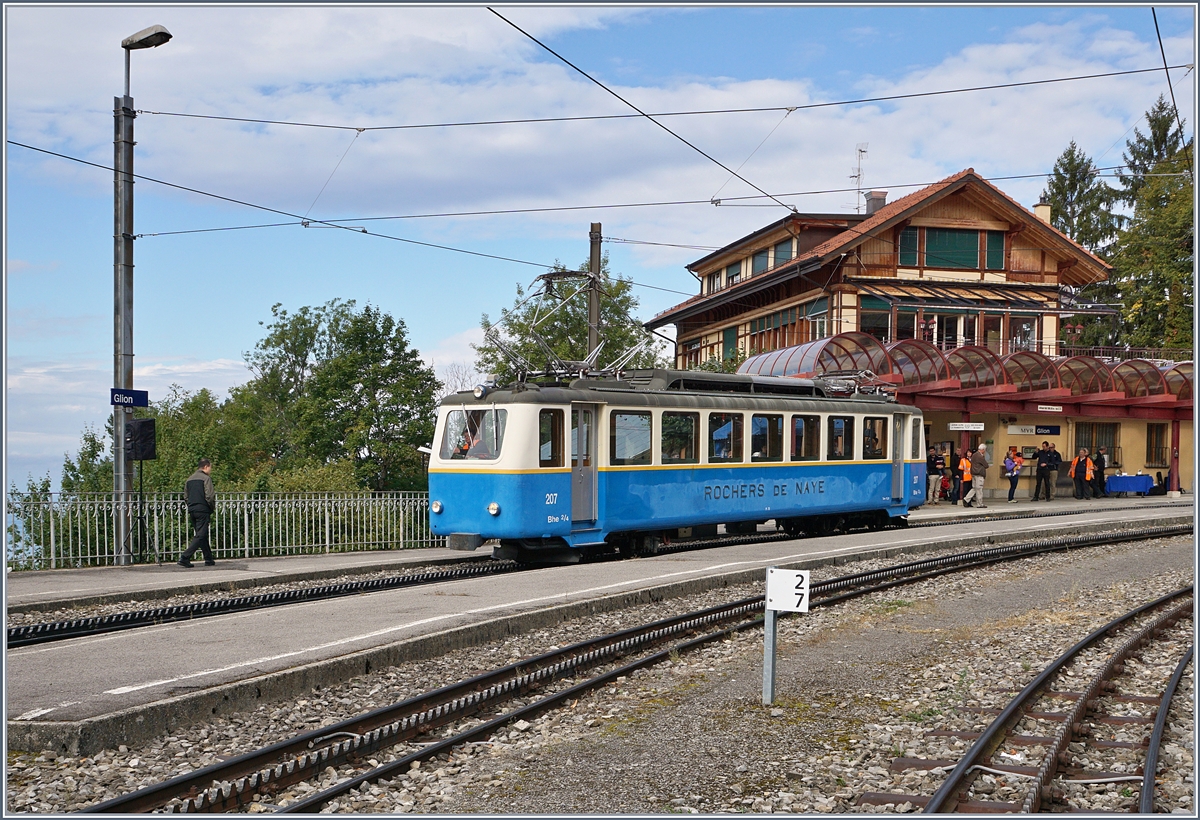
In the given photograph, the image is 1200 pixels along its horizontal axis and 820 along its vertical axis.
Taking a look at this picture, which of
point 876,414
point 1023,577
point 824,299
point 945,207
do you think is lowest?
point 1023,577

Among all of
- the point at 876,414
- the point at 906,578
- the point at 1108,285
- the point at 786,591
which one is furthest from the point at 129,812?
the point at 1108,285

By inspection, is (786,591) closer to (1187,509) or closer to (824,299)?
(1187,509)

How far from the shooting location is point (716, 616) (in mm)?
12844

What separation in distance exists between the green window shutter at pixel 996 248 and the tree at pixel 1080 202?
22930 mm

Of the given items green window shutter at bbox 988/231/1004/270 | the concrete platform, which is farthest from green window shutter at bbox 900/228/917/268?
the concrete platform

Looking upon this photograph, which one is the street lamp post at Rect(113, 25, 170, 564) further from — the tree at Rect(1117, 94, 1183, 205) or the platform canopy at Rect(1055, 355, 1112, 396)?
the tree at Rect(1117, 94, 1183, 205)

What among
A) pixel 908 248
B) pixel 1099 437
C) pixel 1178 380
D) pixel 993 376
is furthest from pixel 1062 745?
pixel 908 248

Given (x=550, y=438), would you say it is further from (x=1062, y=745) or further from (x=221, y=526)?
(x=1062, y=745)

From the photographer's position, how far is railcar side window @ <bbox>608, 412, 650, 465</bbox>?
17.2 metres

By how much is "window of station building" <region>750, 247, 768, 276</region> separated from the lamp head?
34194 millimetres

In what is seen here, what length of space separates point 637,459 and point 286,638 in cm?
793

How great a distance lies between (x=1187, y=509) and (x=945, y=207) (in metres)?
15.7

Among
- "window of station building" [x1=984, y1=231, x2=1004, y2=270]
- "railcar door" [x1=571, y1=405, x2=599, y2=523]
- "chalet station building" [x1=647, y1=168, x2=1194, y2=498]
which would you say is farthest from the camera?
"window of station building" [x1=984, y1=231, x2=1004, y2=270]

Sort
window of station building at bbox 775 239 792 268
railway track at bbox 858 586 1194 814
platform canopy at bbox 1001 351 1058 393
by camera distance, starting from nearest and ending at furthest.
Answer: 1. railway track at bbox 858 586 1194 814
2. platform canopy at bbox 1001 351 1058 393
3. window of station building at bbox 775 239 792 268
